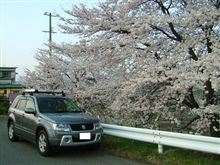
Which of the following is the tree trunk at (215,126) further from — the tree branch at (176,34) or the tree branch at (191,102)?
the tree branch at (176,34)

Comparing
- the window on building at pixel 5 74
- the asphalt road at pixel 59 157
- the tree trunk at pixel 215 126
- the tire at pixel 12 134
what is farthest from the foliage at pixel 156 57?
the window on building at pixel 5 74

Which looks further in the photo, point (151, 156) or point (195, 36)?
point (195, 36)

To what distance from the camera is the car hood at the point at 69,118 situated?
359 inches

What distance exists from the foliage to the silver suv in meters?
1.48

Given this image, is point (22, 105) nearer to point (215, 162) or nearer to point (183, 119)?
point (183, 119)

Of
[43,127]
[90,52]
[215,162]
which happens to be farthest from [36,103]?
[215,162]

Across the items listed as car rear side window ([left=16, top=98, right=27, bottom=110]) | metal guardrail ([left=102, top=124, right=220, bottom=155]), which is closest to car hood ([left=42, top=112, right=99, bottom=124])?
metal guardrail ([left=102, top=124, right=220, bottom=155])

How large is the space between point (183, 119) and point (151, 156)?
3.48 m

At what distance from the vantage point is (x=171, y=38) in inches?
411

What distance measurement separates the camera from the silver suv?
8.98 meters

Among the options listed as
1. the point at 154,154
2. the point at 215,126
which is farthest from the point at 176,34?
the point at 154,154

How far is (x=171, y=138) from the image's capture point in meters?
7.96

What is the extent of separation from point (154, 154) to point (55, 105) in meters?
3.68

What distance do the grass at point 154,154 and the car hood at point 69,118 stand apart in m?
1.08
